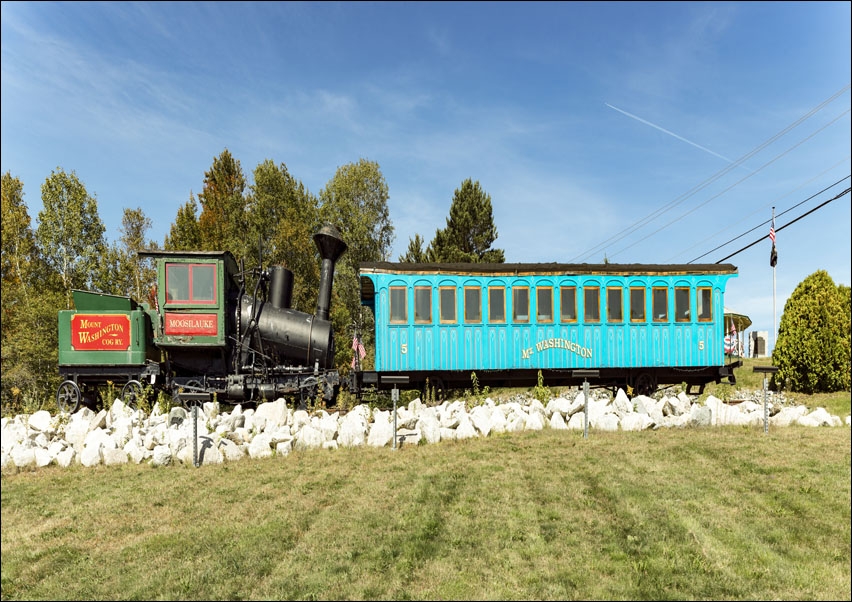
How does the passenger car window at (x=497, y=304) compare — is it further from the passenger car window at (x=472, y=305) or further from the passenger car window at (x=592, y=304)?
the passenger car window at (x=592, y=304)

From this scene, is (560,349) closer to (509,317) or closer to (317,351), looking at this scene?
(509,317)

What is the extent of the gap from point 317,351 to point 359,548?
8.82 m

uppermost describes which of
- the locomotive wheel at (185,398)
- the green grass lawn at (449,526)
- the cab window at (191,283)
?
the cab window at (191,283)

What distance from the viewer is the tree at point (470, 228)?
32.2m

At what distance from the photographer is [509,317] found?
1251cm

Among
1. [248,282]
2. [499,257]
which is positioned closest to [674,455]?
[248,282]

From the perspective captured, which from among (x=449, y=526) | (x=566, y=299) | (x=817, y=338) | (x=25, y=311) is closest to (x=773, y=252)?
(x=817, y=338)

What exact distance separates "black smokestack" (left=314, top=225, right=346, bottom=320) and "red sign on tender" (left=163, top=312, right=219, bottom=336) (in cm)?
259

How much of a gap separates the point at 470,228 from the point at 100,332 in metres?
23.4

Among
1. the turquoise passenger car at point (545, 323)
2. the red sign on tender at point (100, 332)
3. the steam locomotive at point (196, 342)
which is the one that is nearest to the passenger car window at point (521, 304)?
the turquoise passenger car at point (545, 323)

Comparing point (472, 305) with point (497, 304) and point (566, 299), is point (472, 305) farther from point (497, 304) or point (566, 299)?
point (566, 299)

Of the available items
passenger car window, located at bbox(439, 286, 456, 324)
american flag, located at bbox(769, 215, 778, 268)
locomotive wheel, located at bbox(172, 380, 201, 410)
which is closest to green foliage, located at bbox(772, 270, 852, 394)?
american flag, located at bbox(769, 215, 778, 268)

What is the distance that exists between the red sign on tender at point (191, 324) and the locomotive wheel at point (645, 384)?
1022 centimetres

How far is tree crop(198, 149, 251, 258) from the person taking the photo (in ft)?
84.1
